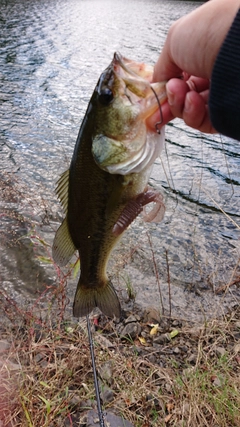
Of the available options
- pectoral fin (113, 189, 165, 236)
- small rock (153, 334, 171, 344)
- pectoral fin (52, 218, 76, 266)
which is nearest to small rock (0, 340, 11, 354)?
small rock (153, 334, 171, 344)

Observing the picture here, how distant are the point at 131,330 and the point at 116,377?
73 cm

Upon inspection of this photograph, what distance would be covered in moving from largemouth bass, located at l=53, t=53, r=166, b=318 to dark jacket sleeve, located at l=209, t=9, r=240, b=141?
A: 284mm

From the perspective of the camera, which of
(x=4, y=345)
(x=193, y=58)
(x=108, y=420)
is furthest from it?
(x=4, y=345)

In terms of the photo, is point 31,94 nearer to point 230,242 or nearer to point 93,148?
point 230,242

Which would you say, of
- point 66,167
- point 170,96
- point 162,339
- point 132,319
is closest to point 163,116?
point 170,96

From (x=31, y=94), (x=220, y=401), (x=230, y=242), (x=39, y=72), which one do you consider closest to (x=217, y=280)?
(x=230, y=242)

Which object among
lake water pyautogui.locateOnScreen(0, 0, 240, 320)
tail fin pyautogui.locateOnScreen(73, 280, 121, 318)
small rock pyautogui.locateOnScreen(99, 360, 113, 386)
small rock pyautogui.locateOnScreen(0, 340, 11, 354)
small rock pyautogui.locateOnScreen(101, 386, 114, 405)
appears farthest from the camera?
lake water pyautogui.locateOnScreen(0, 0, 240, 320)

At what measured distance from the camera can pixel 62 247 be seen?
2.15m

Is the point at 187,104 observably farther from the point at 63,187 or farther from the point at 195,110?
the point at 63,187

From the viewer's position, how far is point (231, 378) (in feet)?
9.60

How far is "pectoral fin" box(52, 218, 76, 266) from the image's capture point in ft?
7.02

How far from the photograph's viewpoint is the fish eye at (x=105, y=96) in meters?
1.71

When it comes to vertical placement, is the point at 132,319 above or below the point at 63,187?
below

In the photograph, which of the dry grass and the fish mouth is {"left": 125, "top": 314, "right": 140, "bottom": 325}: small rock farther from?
the fish mouth
